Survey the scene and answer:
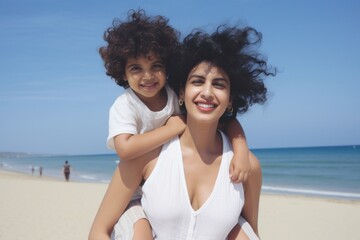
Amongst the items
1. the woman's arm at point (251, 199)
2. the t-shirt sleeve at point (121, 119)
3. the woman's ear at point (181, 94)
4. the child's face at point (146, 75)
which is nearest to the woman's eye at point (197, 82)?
the woman's ear at point (181, 94)

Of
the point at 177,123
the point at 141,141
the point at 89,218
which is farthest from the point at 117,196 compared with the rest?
the point at 89,218

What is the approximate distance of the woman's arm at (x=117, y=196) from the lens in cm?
294

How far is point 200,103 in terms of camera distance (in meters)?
2.87

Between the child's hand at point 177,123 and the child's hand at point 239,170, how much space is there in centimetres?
46

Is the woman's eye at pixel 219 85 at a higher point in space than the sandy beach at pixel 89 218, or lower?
higher

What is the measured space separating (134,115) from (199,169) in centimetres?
67

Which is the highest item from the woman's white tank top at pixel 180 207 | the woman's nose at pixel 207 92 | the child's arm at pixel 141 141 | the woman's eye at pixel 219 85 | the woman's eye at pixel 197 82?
the woman's eye at pixel 197 82

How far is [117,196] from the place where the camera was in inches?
117

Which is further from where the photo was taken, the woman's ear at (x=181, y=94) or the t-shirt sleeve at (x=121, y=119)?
the woman's ear at (x=181, y=94)

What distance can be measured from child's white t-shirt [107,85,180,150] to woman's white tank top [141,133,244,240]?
401mm

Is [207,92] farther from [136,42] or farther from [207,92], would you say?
[136,42]

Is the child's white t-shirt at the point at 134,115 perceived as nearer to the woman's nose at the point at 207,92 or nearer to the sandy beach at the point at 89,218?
the woman's nose at the point at 207,92

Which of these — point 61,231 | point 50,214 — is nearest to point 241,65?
point 61,231

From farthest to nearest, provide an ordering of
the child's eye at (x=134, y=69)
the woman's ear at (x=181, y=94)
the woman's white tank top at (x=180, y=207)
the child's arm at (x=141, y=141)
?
the child's eye at (x=134, y=69)
the woman's ear at (x=181, y=94)
the child's arm at (x=141, y=141)
the woman's white tank top at (x=180, y=207)
